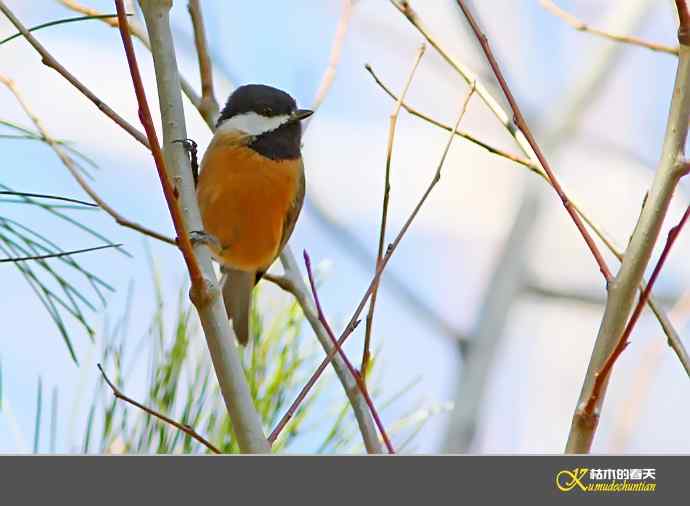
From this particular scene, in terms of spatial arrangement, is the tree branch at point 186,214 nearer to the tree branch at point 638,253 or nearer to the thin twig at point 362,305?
the thin twig at point 362,305

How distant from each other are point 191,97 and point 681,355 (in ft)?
3.56

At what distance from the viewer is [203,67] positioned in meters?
1.83

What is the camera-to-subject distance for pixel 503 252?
14.8 ft

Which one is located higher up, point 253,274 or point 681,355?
point 253,274

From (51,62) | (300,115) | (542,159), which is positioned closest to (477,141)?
(542,159)

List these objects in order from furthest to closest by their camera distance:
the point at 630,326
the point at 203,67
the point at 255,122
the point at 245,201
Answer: the point at 255,122 < the point at 245,201 < the point at 203,67 < the point at 630,326

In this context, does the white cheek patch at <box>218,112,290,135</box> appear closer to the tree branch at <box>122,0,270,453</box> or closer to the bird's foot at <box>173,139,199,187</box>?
the bird's foot at <box>173,139,199,187</box>

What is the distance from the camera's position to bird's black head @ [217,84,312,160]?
2.29 m

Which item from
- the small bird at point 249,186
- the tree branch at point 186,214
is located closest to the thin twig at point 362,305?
the tree branch at point 186,214

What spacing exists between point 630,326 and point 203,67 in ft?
3.55
